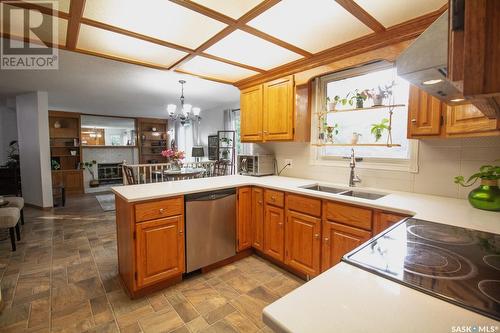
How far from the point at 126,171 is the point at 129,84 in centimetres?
157

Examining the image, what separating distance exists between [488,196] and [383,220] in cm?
67

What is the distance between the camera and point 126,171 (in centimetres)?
421

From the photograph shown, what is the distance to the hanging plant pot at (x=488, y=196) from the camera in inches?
60.5

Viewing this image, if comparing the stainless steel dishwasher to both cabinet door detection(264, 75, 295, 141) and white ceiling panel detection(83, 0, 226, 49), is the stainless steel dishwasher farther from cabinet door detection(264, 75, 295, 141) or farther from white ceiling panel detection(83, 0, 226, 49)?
white ceiling panel detection(83, 0, 226, 49)

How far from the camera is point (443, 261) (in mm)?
873

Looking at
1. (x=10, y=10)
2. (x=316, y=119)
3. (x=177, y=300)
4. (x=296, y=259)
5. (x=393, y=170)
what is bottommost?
(x=177, y=300)

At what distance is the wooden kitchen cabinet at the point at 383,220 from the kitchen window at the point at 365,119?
732mm

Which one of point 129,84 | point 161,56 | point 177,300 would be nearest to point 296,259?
point 177,300

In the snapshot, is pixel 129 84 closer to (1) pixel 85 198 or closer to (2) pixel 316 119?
(2) pixel 316 119

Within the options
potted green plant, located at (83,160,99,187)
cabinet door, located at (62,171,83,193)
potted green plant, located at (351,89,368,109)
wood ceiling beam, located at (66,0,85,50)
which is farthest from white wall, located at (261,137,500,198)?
potted green plant, located at (83,160,99,187)

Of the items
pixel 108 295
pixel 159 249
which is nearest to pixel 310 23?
pixel 159 249

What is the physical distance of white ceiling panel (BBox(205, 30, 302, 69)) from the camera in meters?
2.04

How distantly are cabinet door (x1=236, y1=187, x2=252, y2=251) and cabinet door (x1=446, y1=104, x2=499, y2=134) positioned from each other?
1.85 m

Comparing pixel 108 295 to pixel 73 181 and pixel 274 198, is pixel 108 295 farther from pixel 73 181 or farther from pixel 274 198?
pixel 73 181
